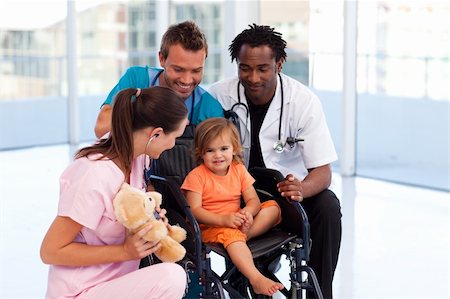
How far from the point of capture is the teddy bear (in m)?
2.37

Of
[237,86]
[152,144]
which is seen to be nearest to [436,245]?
[237,86]

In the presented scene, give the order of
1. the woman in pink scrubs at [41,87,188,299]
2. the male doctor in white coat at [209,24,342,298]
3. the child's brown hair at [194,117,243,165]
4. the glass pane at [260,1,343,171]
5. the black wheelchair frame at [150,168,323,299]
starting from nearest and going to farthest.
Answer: the woman in pink scrubs at [41,87,188,299]
the black wheelchair frame at [150,168,323,299]
the child's brown hair at [194,117,243,165]
the male doctor in white coat at [209,24,342,298]
the glass pane at [260,1,343,171]

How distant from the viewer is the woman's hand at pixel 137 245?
2.38 metres

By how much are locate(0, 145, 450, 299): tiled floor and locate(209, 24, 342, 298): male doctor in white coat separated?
1.98 feet

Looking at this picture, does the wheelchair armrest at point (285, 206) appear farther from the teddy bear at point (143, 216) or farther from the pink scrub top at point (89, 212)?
the pink scrub top at point (89, 212)

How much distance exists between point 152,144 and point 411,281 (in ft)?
5.69

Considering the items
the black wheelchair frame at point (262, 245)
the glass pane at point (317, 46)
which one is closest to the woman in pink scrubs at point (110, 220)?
the black wheelchair frame at point (262, 245)

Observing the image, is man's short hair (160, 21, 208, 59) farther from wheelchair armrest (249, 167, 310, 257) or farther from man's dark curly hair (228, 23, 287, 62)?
wheelchair armrest (249, 167, 310, 257)

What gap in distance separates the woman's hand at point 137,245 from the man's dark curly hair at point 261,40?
1.02 m

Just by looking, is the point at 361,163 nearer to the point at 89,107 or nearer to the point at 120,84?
the point at 89,107

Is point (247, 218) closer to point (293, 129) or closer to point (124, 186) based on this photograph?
point (293, 129)

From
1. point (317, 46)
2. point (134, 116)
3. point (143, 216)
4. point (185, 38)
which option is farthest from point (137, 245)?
point (317, 46)

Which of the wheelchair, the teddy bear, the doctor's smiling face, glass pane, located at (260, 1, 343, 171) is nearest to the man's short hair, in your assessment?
the doctor's smiling face

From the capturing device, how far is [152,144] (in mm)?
2479
